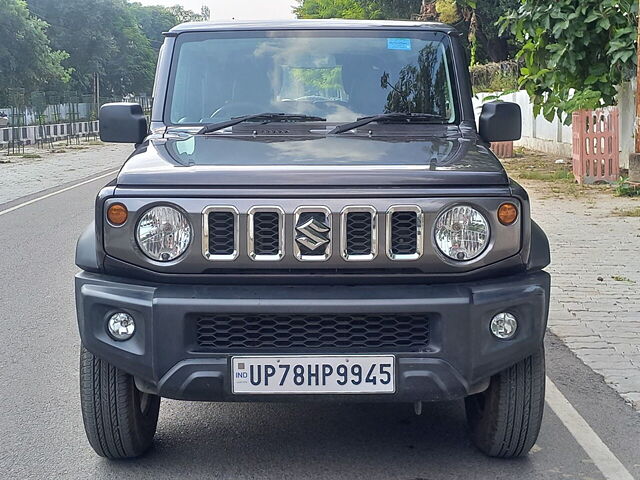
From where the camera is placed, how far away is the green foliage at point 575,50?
1670cm

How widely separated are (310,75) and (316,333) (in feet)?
6.03

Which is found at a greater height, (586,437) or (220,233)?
(220,233)

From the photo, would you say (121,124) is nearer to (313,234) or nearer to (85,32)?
(313,234)

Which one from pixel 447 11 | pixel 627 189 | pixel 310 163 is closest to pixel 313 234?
pixel 310 163

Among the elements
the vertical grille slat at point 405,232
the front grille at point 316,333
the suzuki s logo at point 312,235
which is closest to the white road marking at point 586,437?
the front grille at point 316,333

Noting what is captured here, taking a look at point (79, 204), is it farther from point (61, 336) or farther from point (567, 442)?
point (567, 442)

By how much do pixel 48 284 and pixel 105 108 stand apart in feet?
13.7

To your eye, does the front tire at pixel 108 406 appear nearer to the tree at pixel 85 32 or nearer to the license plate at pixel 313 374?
the license plate at pixel 313 374

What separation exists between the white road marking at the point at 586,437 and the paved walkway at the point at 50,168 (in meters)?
13.9

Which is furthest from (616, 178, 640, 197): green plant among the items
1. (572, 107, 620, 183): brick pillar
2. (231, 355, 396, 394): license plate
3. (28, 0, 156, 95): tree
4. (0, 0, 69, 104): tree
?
(28, 0, 156, 95): tree

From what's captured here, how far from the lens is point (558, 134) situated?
2375 centimetres

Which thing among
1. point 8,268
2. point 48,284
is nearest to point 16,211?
point 8,268

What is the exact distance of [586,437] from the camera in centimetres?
480

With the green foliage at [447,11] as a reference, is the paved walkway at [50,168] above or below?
below
